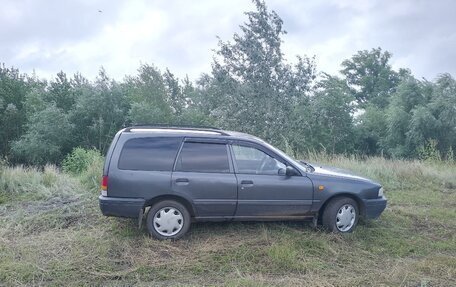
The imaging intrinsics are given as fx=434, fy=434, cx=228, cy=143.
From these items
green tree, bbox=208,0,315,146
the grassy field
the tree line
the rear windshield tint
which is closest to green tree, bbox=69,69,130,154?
the tree line

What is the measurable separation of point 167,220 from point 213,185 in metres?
0.85

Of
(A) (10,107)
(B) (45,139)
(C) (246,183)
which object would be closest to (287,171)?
(C) (246,183)

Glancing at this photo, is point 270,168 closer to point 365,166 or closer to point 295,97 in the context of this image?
point 365,166

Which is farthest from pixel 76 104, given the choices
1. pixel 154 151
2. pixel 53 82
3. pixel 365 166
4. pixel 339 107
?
pixel 154 151

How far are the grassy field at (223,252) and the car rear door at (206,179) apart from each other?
49 centimetres

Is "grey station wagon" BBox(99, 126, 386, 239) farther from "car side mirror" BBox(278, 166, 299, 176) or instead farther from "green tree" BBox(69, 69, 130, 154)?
"green tree" BBox(69, 69, 130, 154)

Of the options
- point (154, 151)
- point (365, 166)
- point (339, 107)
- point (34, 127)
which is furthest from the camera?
point (339, 107)

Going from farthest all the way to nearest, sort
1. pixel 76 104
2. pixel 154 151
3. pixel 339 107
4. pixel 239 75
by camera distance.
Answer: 1. pixel 339 107
2. pixel 76 104
3. pixel 239 75
4. pixel 154 151

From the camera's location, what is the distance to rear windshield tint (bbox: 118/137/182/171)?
6.41 metres

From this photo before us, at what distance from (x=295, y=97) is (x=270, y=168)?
15522 mm

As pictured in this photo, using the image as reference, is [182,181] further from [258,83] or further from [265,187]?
[258,83]

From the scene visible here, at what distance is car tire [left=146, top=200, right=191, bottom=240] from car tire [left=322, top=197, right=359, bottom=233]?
219cm

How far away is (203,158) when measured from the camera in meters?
6.62

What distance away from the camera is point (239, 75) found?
829 inches
